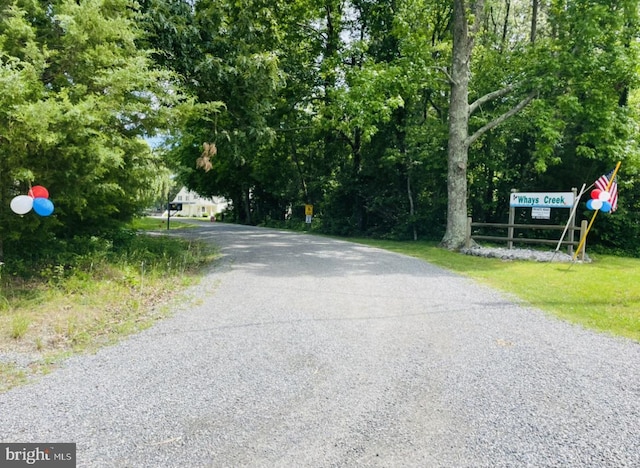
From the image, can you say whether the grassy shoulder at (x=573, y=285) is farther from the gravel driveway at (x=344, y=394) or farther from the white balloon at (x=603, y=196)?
the white balloon at (x=603, y=196)

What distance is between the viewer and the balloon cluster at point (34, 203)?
18.1 feet

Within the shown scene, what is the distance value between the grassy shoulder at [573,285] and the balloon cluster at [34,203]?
7.32 meters

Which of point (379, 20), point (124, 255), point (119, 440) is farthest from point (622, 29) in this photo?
point (119, 440)

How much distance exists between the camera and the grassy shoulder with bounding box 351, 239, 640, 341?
5.79 metres

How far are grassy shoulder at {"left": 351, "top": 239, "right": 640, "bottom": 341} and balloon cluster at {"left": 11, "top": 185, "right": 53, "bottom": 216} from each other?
288 inches

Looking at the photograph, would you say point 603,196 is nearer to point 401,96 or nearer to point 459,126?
point 459,126

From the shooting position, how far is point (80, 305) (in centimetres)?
598

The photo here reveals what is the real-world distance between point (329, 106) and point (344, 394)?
43.1 ft

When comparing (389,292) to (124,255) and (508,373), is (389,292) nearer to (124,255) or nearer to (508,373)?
(508,373)

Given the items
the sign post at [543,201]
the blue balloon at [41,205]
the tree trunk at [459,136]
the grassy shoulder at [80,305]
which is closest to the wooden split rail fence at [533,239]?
the sign post at [543,201]

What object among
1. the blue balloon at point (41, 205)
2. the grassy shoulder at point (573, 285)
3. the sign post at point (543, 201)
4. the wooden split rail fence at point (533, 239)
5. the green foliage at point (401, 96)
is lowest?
the grassy shoulder at point (573, 285)

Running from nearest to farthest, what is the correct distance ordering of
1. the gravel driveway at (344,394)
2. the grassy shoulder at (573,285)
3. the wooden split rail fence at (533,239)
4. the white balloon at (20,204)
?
the gravel driveway at (344,394)
the white balloon at (20,204)
the grassy shoulder at (573,285)
the wooden split rail fence at (533,239)

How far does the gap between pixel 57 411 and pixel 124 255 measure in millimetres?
6334

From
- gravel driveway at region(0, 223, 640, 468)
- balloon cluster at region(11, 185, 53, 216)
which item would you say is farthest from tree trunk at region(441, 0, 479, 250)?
balloon cluster at region(11, 185, 53, 216)
